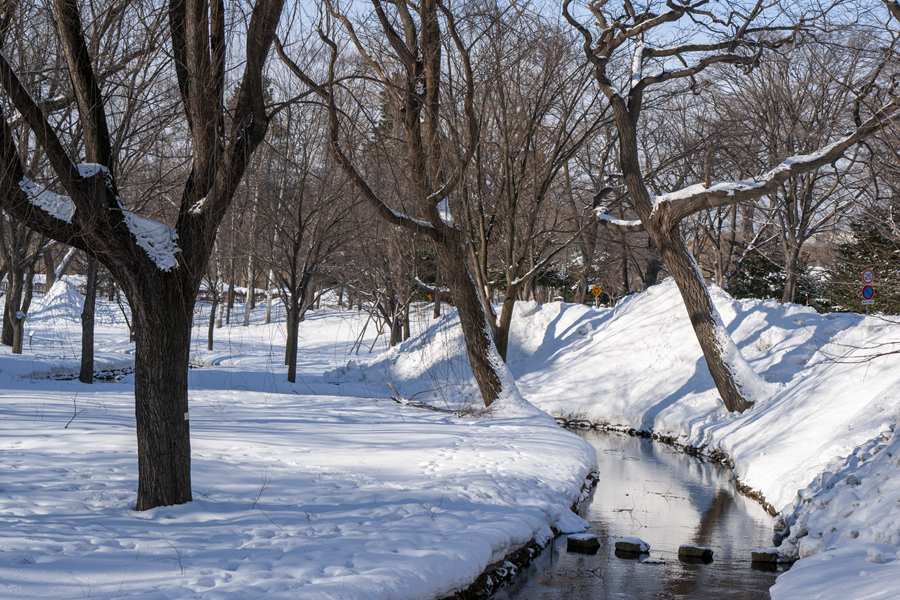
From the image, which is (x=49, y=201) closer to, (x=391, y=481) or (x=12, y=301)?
(x=391, y=481)

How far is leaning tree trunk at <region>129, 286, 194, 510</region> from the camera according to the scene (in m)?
5.20

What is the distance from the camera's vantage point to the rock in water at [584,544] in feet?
22.2

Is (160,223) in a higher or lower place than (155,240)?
higher

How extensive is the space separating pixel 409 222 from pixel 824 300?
2198 centimetres

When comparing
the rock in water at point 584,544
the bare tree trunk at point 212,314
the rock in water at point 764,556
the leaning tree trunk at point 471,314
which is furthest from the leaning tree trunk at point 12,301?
the rock in water at point 764,556

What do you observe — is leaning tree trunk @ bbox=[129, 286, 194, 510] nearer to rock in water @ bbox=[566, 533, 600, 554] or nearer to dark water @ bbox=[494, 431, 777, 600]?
dark water @ bbox=[494, 431, 777, 600]

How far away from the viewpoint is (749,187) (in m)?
12.0

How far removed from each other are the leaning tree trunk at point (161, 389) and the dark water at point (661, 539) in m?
2.86

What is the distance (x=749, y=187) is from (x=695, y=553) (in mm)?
7628

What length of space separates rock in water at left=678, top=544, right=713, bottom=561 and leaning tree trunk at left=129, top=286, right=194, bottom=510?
4.65 metres

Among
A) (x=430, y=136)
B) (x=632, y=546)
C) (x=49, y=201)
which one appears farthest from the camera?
(x=430, y=136)

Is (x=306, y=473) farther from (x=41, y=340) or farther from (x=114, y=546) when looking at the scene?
(x=41, y=340)

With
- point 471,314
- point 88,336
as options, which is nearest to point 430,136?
point 471,314

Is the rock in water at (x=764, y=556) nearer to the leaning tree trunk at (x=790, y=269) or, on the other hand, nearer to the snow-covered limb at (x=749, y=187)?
the snow-covered limb at (x=749, y=187)
